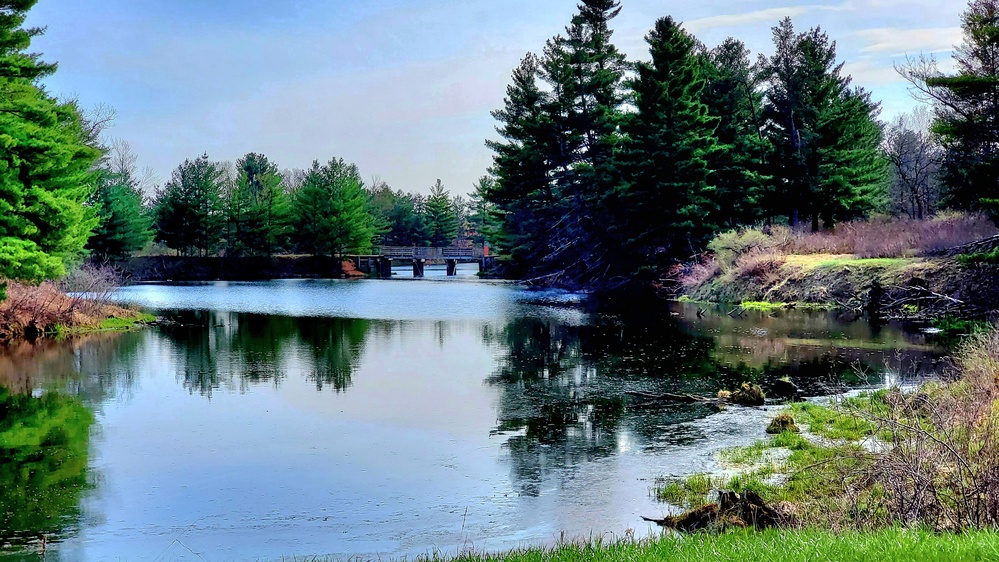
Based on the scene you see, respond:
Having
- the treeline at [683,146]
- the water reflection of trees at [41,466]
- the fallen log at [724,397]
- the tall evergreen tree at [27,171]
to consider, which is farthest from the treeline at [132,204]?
the treeline at [683,146]

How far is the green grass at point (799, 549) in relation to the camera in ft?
21.2

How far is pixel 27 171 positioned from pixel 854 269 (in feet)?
111

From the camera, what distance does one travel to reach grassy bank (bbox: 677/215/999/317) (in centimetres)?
3181

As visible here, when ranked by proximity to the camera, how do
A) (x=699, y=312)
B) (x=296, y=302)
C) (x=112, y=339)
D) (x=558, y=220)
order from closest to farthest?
(x=112, y=339)
(x=699, y=312)
(x=296, y=302)
(x=558, y=220)

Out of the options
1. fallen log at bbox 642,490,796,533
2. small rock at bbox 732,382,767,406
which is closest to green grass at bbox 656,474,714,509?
fallen log at bbox 642,490,796,533

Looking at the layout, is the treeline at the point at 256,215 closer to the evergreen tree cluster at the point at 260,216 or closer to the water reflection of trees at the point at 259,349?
the evergreen tree cluster at the point at 260,216

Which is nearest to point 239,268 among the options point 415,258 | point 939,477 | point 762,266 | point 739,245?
point 415,258

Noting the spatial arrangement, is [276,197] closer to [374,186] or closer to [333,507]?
[374,186]

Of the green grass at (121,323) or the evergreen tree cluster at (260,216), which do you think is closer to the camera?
the green grass at (121,323)

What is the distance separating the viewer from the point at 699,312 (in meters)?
40.4

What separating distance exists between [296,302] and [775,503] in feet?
139

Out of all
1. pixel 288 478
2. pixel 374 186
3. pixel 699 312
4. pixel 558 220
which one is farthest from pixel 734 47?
pixel 374 186

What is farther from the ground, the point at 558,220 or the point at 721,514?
the point at 558,220

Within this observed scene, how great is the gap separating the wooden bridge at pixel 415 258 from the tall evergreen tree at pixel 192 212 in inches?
596
